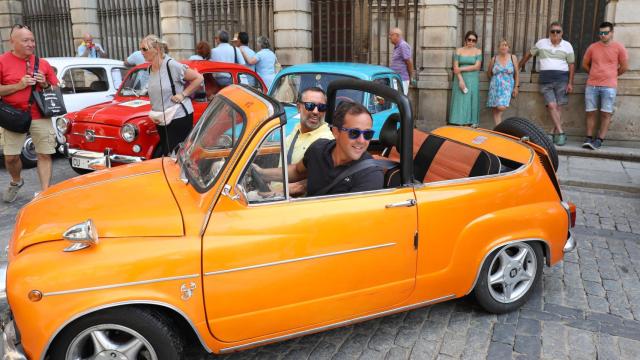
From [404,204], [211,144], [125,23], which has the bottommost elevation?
[404,204]

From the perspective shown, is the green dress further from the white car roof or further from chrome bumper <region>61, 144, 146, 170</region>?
the white car roof

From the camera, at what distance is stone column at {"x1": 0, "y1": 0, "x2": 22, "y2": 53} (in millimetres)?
17375

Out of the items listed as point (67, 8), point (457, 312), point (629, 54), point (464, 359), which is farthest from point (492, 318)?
point (67, 8)

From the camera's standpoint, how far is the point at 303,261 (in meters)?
3.05

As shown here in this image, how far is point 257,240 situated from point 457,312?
6.14ft

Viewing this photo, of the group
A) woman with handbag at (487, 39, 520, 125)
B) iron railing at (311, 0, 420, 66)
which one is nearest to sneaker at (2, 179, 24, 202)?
woman with handbag at (487, 39, 520, 125)

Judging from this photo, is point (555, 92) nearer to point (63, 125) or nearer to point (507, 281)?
point (507, 281)

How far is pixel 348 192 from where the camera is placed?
3314 mm

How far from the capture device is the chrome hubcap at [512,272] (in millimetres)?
3859

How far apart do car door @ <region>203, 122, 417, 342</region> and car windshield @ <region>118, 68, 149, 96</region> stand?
18.2 feet

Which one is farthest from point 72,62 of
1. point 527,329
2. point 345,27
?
point 527,329

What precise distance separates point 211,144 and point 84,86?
23.7ft

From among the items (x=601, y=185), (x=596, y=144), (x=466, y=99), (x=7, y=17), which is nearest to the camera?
(x=601, y=185)

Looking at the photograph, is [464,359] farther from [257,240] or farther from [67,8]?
[67,8]
